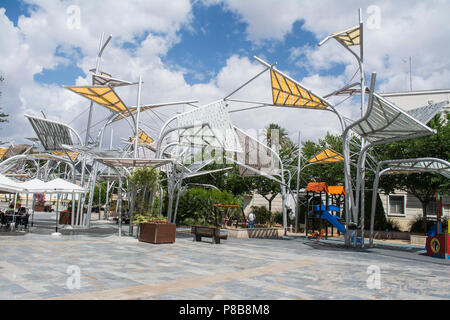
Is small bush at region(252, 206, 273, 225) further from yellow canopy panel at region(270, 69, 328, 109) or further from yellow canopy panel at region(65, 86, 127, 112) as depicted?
yellow canopy panel at region(65, 86, 127, 112)

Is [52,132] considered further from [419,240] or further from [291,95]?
[419,240]

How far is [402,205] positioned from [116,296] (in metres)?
32.7

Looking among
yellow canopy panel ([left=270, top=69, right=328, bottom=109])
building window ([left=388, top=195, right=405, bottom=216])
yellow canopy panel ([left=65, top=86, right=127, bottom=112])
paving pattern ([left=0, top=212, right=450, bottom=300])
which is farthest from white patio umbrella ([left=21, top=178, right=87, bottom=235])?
building window ([left=388, top=195, right=405, bottom=216])

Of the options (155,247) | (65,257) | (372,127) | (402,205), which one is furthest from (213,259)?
(402,205)

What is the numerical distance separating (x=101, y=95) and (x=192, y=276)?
14175 millimetres

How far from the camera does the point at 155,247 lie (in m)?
13.0

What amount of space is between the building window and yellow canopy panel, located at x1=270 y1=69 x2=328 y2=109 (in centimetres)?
1882

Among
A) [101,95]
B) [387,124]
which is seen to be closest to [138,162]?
[101,95]

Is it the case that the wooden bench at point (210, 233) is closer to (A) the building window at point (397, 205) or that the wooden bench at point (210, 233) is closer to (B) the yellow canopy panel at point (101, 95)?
(B) the yellow canopy panel at point (101, 95)

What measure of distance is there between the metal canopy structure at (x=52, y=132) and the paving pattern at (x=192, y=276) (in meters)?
10.1

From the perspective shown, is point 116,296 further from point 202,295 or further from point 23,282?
point 23,282

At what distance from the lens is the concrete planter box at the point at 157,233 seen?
1402cm

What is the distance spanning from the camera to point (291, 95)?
1941 cm

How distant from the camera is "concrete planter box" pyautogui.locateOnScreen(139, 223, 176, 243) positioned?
46.0 feet
